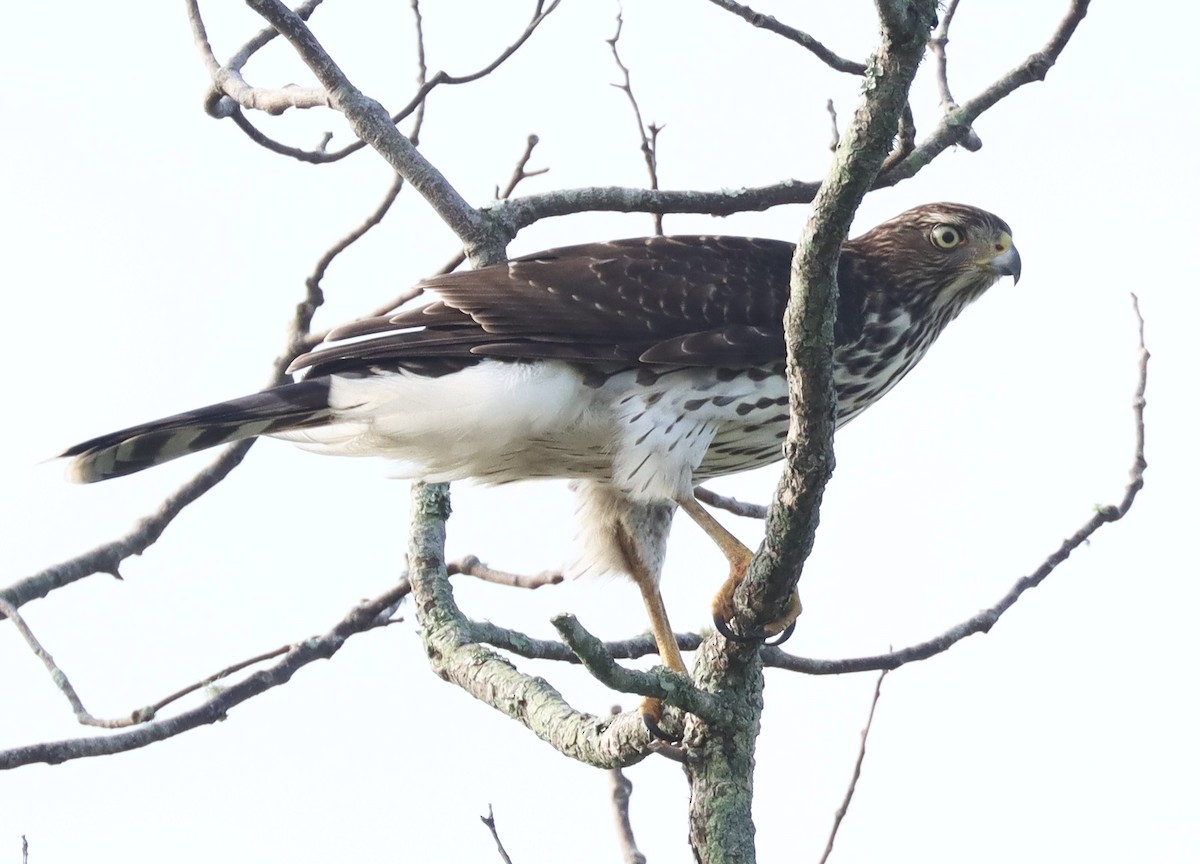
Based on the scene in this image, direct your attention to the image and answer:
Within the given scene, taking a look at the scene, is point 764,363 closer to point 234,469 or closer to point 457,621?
point 457,621

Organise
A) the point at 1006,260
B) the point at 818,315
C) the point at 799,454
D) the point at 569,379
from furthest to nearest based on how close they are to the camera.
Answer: the point at 1006,260
the point at 569,379
the point at 799,454
the point at 818,315

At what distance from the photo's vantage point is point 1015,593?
520 centimetres

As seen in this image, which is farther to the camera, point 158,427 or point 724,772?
point 158,427

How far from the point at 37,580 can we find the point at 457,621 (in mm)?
1542

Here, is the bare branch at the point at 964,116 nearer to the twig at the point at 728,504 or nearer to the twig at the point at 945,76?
the twig at the point at 945,76

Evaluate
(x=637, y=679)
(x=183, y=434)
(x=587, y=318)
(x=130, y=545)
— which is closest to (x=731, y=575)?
(x=587, y=318)

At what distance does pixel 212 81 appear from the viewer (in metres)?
5.76

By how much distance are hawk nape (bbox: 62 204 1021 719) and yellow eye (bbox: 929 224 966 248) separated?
735 mm

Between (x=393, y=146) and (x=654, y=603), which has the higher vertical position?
(x=393, y=146)

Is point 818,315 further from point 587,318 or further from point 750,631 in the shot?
point 587,318

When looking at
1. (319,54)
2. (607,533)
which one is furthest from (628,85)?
(607,533)

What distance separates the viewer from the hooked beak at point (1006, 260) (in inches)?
234

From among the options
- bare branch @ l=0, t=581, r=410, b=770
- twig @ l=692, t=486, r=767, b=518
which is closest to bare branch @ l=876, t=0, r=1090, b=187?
twig @ l=692, t=486, r=767, b=518

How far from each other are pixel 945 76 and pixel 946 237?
63 centimetres
